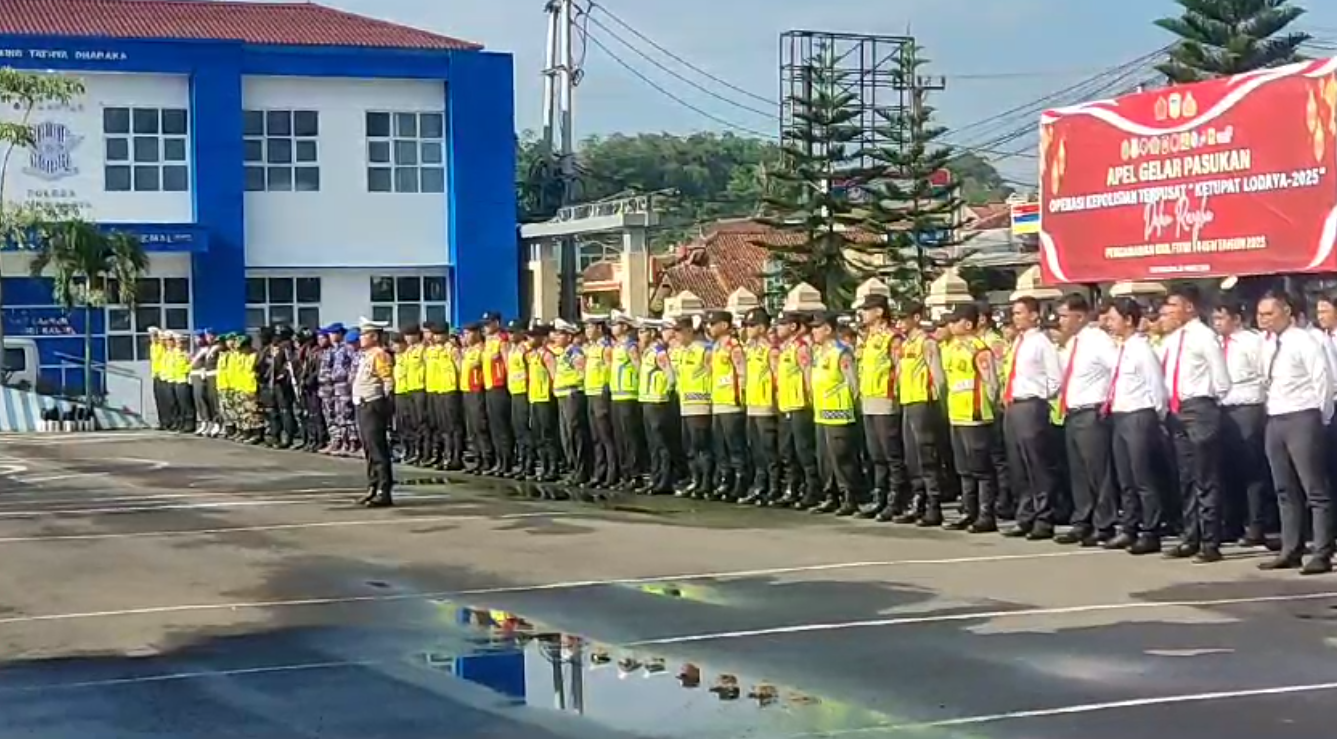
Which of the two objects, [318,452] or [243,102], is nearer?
[318,452]

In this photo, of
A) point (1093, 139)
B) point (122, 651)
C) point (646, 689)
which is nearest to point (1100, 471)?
point (1093, 139)

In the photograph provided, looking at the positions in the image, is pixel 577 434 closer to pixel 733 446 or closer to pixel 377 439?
pixel 733 446

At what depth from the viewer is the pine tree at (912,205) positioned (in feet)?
153

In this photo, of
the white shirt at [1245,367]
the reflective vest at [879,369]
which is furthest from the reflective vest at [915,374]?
the white shirt at [1245,367]

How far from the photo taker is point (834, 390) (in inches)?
641

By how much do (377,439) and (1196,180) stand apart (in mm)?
7811

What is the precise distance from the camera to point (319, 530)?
15.6 metres

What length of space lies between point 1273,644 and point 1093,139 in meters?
7.92

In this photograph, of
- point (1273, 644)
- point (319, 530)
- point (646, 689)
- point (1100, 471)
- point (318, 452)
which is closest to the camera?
point (646, 689)

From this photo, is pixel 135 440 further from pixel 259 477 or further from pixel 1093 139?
pixel 1093 139

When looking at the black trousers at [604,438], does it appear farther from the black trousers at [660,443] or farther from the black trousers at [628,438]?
the black trousers at [660,443]

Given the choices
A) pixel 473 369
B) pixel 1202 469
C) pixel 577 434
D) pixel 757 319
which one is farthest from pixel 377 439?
pixel 1202 469

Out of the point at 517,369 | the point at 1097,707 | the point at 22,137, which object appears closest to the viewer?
the point at 1097,707

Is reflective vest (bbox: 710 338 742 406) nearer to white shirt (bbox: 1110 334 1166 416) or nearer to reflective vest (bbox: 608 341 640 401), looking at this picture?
reflective vest (bbox: 608 341 640 401)
